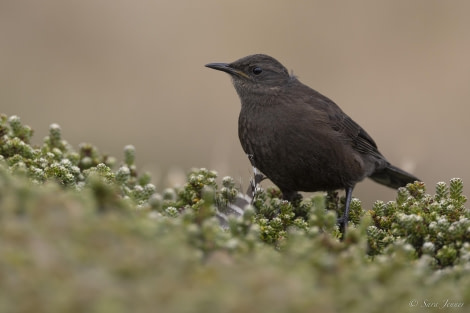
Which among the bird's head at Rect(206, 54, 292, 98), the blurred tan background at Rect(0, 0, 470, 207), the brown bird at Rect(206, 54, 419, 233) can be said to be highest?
the blurred tan background at Rect(0, 0, 470, 207)

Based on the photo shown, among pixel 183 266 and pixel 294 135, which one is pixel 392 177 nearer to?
pixel 294 135

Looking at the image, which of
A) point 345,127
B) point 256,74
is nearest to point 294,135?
point 345,127

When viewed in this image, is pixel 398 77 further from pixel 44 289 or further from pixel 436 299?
pixel 44 289

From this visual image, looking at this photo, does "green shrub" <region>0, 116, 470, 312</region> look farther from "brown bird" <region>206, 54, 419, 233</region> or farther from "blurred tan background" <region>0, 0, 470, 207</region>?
"blurred tan background" <region>0, 0, 470, 207</region>

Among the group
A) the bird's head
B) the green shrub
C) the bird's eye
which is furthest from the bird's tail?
the green shrub

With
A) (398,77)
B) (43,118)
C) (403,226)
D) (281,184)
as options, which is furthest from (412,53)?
(403,226)

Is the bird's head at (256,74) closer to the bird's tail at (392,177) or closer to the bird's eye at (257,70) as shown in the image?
the bird's eye at (257,70)

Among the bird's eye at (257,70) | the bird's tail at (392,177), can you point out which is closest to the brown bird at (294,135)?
the bird's eye at (257,70)
